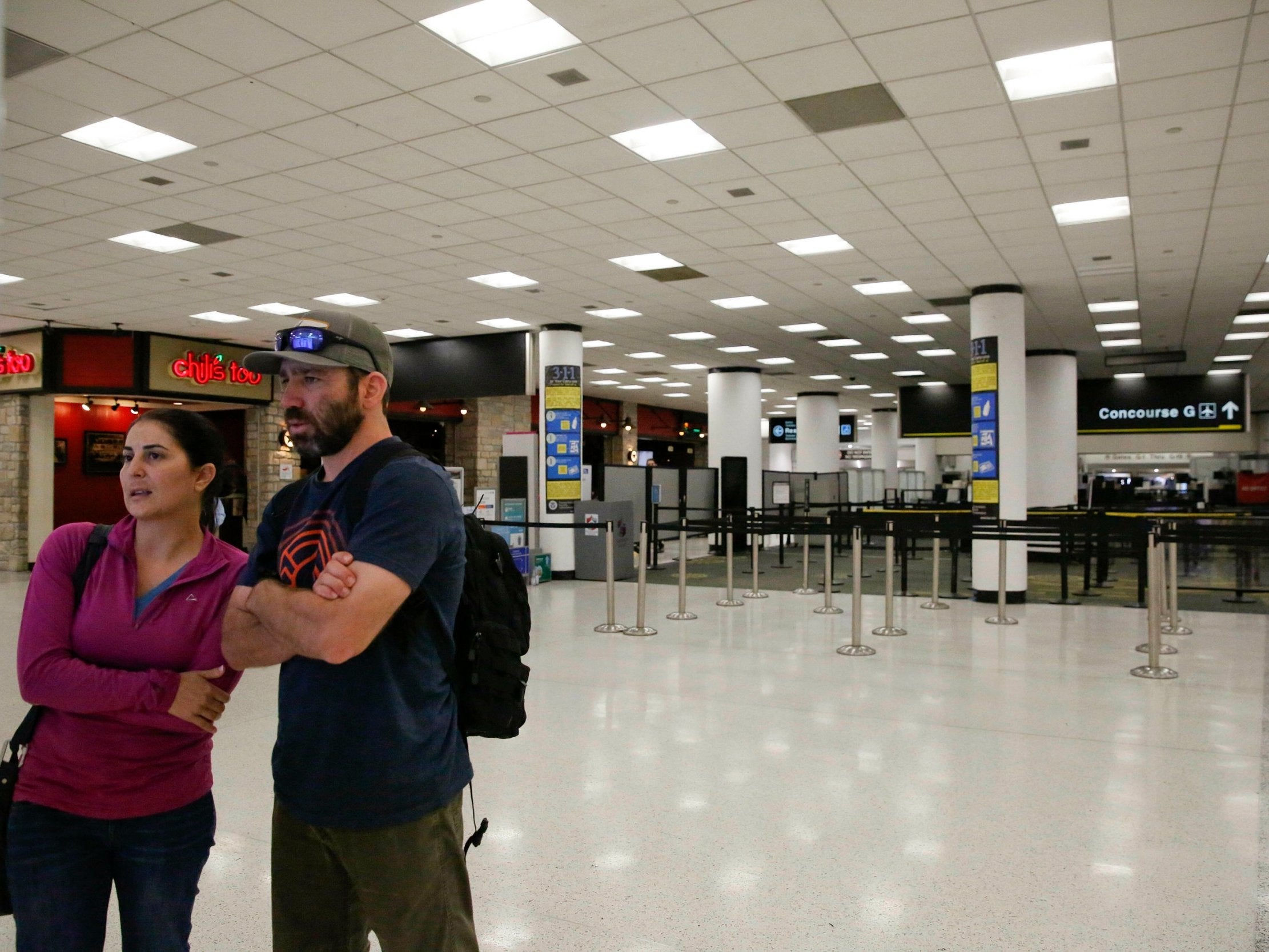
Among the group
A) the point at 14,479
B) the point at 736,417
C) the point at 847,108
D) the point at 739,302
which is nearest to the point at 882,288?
the point at 739,302

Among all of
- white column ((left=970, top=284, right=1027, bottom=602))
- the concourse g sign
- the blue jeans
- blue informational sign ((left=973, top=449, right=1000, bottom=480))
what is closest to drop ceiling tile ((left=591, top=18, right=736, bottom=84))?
the blue jeans

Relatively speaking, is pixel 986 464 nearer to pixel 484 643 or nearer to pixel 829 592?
pixel 829 592

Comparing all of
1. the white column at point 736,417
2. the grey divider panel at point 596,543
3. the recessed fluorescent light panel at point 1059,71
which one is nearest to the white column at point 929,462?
the white column at point 736,417

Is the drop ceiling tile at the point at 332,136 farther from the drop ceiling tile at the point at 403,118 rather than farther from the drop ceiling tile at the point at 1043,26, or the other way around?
the drop ceiling tile at the point at 1043,26

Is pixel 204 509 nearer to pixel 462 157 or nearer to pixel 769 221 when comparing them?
pixel 462 157

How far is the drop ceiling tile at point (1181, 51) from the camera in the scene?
465cm

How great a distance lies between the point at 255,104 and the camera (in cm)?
565

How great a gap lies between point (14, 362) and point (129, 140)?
960 cm

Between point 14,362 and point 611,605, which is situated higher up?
point 14,362

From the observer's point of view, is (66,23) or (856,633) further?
(856,633)

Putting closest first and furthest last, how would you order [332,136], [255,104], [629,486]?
[255,104], [332,136], [629,486]

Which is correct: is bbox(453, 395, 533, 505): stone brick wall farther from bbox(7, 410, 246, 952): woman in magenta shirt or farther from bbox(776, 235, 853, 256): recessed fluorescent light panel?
bbox(7, 410, 246, 952): woman in magenta shirt

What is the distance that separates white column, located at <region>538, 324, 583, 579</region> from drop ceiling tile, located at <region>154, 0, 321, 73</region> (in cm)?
818

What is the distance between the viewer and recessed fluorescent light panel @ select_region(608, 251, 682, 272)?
9.51 meters
